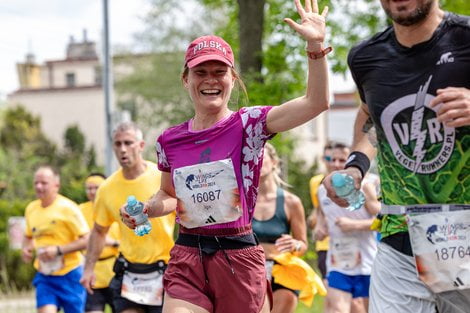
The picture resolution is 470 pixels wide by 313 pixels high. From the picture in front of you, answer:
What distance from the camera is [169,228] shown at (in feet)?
26.1

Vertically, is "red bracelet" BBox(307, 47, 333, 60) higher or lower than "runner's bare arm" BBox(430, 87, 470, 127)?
higher

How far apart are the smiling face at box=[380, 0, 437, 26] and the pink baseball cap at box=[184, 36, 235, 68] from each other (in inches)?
46.7

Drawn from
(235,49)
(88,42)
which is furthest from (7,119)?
(235,49)

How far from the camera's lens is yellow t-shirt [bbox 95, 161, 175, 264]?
7.90 m

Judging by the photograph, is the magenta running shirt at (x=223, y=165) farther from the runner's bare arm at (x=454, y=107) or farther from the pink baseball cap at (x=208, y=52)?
the runner's bare arm at (x=454, y=107)

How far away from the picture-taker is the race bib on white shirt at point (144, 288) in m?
7.78

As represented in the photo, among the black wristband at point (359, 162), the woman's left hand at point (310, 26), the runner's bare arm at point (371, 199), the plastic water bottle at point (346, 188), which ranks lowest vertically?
the runner's bare arm at point (371, 199)

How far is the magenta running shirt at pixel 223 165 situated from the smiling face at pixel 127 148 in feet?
9.67

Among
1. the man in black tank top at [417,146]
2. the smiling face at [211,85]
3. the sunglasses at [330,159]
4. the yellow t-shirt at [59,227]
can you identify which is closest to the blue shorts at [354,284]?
the sunglasses at [330,159]

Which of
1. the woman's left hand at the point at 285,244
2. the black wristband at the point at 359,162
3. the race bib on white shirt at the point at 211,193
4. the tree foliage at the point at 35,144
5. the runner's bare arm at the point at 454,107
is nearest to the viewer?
the runner's bare arm at the point at 454,107

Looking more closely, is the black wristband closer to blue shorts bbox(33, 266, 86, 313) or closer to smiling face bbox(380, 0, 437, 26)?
smiling face bbox(380, 0, 437, 26)

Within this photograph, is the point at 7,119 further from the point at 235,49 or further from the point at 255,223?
the point at 255,223

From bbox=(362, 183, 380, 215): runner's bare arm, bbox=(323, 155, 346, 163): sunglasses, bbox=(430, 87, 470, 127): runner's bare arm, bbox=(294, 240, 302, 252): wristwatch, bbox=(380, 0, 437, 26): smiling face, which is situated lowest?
bbox=(294, 240, 302, 252): wristwatch

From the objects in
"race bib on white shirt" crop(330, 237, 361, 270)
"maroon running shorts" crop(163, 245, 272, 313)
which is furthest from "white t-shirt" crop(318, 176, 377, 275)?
"maroon running shorts" crop(163, 245, 272, 313)
